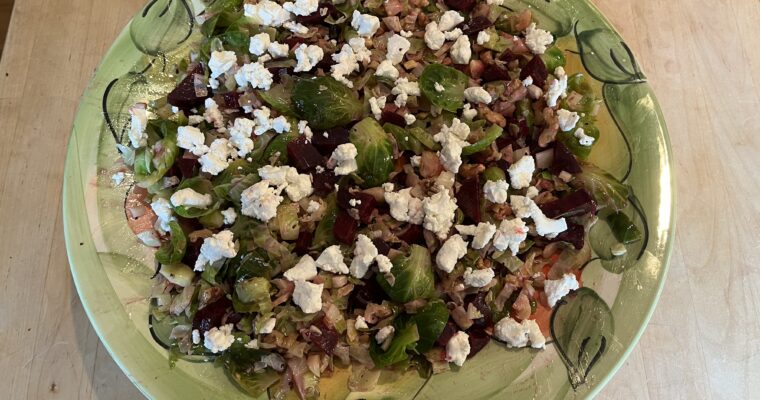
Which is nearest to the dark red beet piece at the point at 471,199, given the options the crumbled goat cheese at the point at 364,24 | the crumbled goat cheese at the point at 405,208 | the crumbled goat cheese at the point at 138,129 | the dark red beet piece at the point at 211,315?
the crumbled goat cheese at the point at 405,208

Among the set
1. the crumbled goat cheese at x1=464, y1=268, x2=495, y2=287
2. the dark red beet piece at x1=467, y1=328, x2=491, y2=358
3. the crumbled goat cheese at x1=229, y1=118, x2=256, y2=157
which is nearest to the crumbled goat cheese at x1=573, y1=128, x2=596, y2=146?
the crumbled goat cheese at x1=464, y1=268, x2=495, y2=287

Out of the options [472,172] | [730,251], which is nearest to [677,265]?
[730,251]

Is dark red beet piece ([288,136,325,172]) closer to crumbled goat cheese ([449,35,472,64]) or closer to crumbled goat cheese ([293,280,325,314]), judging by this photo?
crumbled goat cheese ([293,280,325,314])

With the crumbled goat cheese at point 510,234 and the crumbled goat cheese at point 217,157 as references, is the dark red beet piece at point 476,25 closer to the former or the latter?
the crumbled goat cheese at point 510,234

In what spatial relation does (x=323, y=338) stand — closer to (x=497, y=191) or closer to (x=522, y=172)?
(x=497, y=191)

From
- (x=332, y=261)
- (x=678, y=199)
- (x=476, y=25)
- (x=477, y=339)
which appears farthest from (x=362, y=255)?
(x=678, y=199)

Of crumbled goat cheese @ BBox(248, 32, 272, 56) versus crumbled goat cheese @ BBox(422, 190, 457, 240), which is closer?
crumbled goat cheese @ BBox(422, 190, 457, 240)
